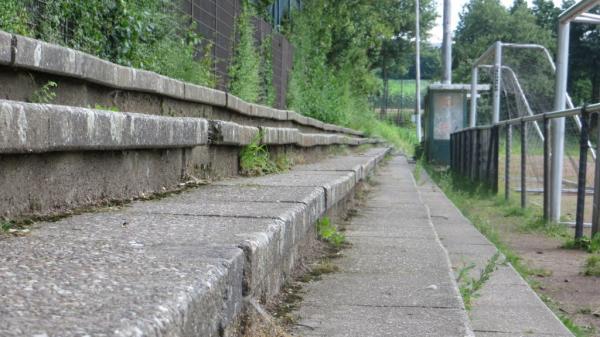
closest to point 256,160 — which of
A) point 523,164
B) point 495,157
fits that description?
point 523,164

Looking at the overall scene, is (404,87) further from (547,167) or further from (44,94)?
(44,94)

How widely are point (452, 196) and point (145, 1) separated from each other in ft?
20.5

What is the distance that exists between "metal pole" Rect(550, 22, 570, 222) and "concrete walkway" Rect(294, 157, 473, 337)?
12.4 feet

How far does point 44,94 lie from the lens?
2283 millimetres

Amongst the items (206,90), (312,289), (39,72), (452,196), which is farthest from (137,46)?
(452,196)

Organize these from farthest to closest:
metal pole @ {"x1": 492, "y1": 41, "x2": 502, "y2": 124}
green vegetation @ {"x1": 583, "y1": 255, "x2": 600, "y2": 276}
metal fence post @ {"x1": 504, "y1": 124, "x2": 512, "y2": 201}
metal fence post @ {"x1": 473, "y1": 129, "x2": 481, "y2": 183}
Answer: metal pole @ {"x1": 492, "y1": 41, "x2": 502, "y2": 124} → metal fence post @ {"x1": 473, "y1": 129, "x2": 481, "y2": 183} → metal fence post @ {"x1": 504, "y1": 124, "x2": 512, "y2": 201} → green vegetation @ {"x1": 583, "y1": 255, "x2": 600, "y2": 276}

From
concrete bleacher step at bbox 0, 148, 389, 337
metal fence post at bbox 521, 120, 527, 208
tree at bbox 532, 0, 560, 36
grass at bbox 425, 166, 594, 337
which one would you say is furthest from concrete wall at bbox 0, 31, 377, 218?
tree at bbox 532, 0, 560, 36

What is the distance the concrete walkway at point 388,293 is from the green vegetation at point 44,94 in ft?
3.34

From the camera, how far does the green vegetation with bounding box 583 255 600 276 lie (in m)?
4.67

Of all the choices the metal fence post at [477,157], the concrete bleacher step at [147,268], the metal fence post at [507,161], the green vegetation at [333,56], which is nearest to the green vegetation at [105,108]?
the concrete bleacher step at [147,268]

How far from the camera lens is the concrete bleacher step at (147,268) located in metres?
1.04

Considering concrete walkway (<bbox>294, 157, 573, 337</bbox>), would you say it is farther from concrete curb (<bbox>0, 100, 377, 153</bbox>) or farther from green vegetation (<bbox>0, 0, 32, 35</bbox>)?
green vegetation (<bbox>0, 0, 32, 35</bbox>)

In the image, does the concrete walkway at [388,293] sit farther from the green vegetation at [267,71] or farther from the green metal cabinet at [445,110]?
the green metal cabinet at [445,110]

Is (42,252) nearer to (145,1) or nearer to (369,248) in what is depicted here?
(369,248)
